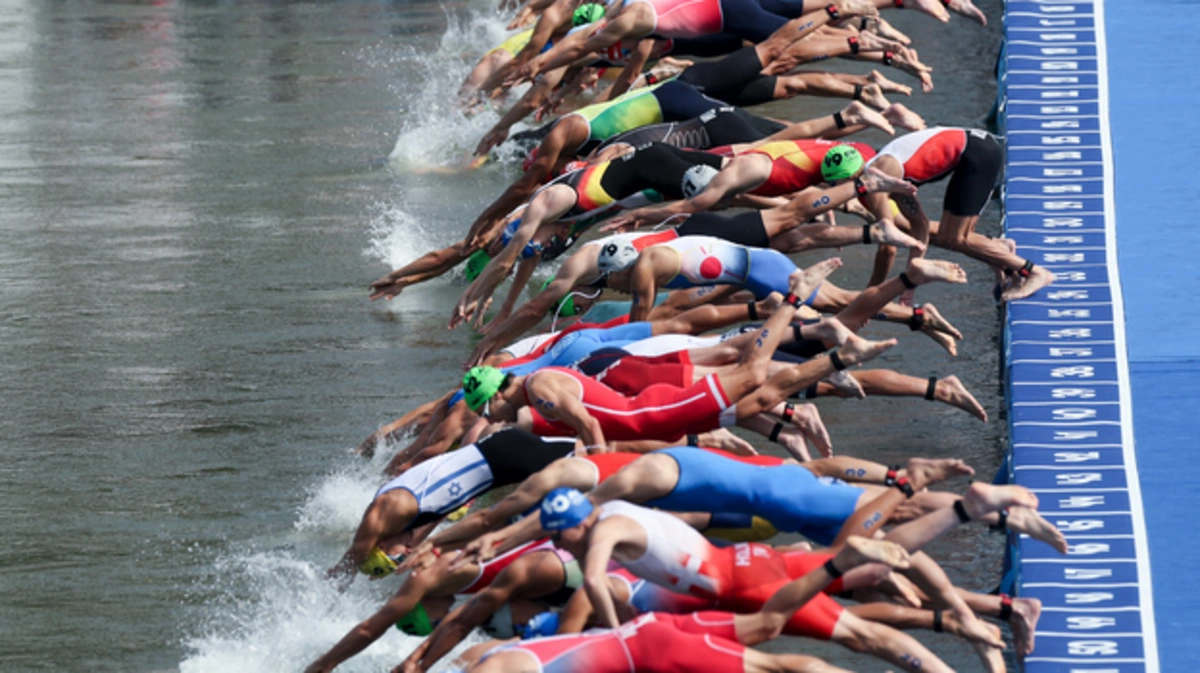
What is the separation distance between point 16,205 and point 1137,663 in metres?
11.8

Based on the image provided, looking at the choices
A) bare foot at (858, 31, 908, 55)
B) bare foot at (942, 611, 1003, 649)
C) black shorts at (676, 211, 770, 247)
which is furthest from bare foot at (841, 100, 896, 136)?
bare foot at (942, 611, 1003, 649)

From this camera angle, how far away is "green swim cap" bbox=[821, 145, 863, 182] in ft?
33.2

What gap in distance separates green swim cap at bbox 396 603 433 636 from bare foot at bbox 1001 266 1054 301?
445cm

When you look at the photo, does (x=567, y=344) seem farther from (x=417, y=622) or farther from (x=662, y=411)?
(x=417, y=622)

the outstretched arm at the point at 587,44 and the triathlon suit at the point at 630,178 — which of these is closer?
the triathlon suit at the point at 630,178

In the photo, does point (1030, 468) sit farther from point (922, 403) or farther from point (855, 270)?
point (855, 270)

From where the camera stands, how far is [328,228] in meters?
14.6

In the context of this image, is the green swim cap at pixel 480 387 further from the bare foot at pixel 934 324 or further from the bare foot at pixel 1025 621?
the bare foot at pixel 1025 621

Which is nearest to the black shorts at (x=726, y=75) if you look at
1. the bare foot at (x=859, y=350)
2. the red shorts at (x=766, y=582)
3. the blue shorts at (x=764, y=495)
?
the bare foot at (x=859, y=350)

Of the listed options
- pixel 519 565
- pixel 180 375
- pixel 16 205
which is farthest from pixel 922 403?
pixel 16 205

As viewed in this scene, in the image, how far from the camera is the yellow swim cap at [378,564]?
27.5 feet

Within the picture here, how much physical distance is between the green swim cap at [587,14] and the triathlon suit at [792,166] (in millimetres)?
2745

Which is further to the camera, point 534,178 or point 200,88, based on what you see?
point 200,88

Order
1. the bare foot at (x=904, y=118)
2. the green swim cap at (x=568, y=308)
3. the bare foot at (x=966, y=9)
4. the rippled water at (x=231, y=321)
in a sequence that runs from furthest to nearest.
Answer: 1. the bare foot at (x=966, y=9)
2. the bare foot at (x=904, y=118)
3. the green swim cap at (x=568, y=308)
4. the rippled water at (x=231, y=321)
